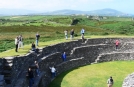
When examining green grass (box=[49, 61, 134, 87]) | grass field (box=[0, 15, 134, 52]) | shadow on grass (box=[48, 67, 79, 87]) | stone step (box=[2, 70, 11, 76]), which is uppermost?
stone step (box=[2, 70, 11, 76])

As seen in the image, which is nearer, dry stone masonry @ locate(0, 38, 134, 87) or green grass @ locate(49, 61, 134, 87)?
dry stone masonry @ locate(0, 38, 134, 87)

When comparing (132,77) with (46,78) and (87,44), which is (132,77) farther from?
(87,44)

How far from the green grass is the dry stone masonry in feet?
3.98

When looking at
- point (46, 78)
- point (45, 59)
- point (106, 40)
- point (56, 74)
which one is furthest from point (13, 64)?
point (106, 40)

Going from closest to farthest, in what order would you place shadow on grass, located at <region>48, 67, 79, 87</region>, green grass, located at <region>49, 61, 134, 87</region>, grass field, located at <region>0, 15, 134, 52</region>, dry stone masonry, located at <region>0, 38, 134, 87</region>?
dry stone masonry, located at <region>0, 38, 134, 87</region>, shadow on grass, located at <region>48, 67, 79, 87</region>, green grass, located at <region>49, 61, 134, 87</region>, grass field, located at <region>0, 15, 134, 52</region>

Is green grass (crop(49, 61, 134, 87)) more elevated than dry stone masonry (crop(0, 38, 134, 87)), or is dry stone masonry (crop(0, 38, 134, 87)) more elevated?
dry stone masonry (crop(0, 38, 134, 87))

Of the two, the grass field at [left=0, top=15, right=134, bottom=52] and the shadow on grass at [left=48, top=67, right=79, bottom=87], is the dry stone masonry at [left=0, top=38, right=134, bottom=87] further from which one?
the grass field at [left=0, top=15, right=134, bottom=52]

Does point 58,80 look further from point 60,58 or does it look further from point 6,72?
point 6,72

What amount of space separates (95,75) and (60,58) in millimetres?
4976

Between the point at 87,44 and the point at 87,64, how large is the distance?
373cm

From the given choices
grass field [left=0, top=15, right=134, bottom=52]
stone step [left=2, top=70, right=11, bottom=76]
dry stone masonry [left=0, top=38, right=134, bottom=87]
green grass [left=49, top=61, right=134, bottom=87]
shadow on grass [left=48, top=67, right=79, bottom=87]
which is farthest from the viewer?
grass field [left=0, top=15, right=134, bottom=52]

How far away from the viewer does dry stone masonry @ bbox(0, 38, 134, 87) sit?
20.1 meters

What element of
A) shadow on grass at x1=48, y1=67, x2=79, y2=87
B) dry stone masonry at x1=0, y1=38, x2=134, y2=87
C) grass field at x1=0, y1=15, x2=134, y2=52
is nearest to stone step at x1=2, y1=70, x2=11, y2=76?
dry stone masonry at x1=0, y1=38, x2=134, y2=87

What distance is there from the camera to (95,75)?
31719 millimetres
